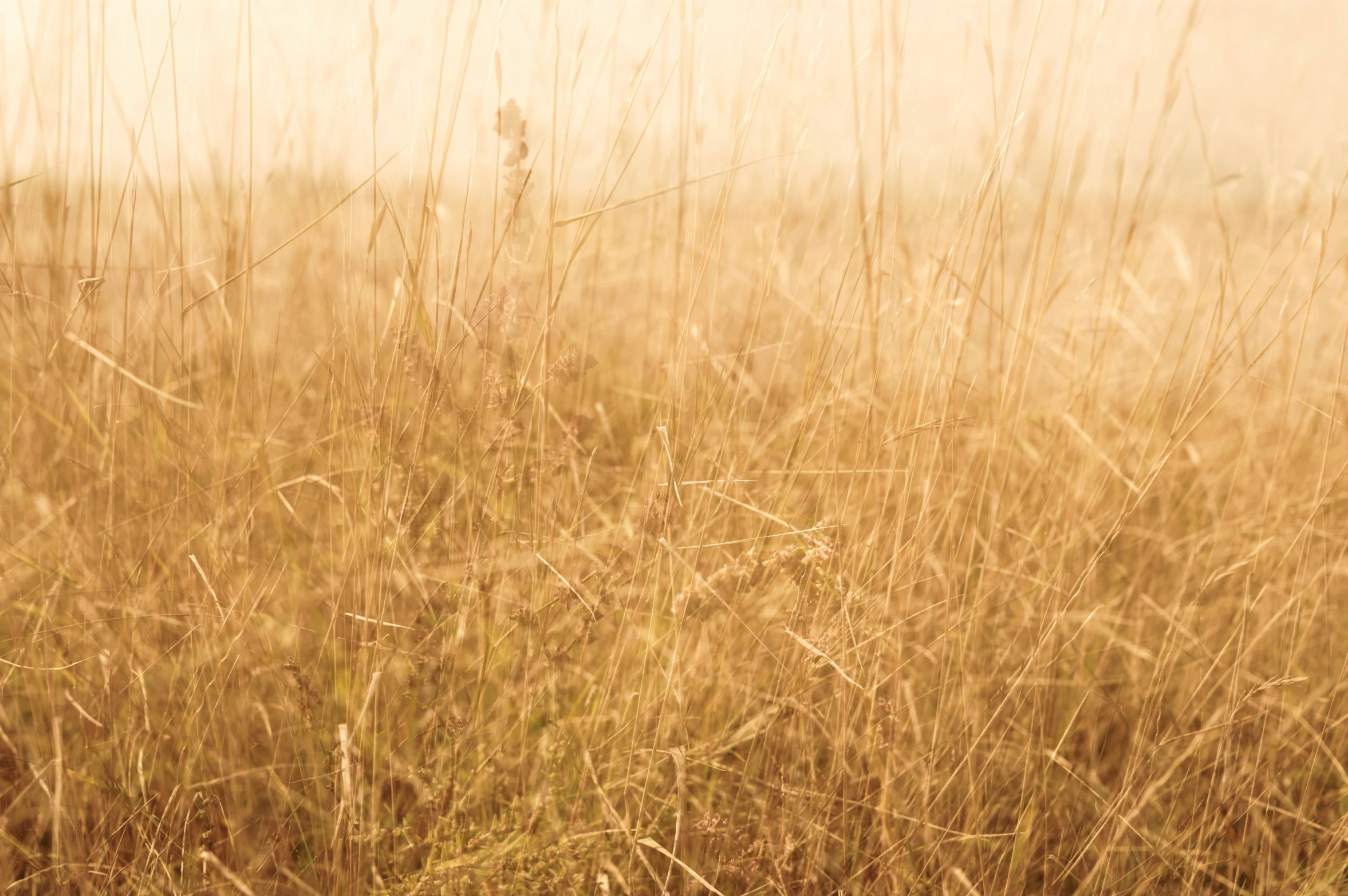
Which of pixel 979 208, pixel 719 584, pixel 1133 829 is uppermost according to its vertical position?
pixel 979 208

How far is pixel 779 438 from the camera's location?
1.41m

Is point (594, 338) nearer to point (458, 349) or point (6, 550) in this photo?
point (458, 349)

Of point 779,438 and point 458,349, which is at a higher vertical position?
point 458,349

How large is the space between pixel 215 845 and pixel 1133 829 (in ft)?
3.03

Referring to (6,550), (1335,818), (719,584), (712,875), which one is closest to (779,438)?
(719,584)

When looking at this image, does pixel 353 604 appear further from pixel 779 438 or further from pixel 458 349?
pixel 779 438

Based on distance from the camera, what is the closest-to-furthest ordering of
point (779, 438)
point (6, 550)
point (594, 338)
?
point (6, 550), point (779, 438), point (594, 338)

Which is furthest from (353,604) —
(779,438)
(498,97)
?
(779,438)

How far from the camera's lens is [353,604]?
34.8 inches

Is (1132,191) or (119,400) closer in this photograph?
(119,400)

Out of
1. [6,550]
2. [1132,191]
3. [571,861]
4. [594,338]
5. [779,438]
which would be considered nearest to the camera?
[571,861]

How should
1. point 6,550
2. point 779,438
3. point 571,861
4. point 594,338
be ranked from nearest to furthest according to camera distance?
point 571,861, point 6,550, point 779,438, point 594,338

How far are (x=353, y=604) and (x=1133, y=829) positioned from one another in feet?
2.66

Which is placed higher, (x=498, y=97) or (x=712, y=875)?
(x=498, y=97)
